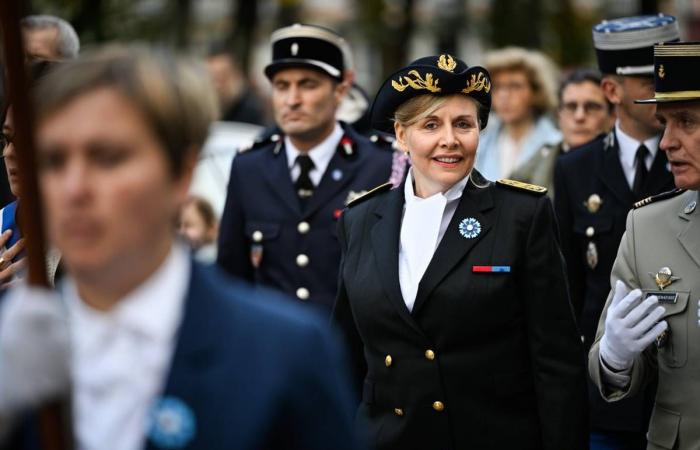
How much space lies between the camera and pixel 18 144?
2.52 meters

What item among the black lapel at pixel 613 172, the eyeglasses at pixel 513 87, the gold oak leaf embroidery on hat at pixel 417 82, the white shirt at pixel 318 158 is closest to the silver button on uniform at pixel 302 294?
the white shirt at pixel 318 158

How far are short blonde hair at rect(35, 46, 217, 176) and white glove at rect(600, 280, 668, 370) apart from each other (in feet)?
7.59

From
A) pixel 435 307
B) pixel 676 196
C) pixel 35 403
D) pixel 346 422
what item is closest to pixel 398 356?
pixel 435 307

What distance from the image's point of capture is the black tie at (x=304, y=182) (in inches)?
282

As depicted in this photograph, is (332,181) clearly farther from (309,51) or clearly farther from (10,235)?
(10,235)

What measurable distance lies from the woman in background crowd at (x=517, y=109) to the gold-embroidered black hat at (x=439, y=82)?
3985 millimetres

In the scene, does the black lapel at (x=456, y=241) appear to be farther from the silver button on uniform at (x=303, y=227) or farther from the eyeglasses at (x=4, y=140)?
the silver button on uniform at (x=303, y=227)

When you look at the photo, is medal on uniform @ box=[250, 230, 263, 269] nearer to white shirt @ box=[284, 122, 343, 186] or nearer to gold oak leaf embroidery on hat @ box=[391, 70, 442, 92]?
white shirt @ box=[284, 122, 343, 186]

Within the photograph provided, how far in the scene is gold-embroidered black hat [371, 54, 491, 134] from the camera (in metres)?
5.02

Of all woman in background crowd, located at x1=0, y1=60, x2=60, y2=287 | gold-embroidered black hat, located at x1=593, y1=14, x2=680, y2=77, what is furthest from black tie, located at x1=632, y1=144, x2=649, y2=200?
woman in background crowd, located at x1=0, y1=60, x2=60, y2=287

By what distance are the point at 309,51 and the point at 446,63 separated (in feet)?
7.78

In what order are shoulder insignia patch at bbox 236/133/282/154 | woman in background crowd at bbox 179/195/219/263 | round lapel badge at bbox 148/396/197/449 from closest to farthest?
round lapel badge at bbox 148/396/197/449 → shoulder insignia patch at bbox 236/133/282/154 → woman in background crowd at bbox 179/195/219/263

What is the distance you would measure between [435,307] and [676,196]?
1.03 metres

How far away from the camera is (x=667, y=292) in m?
4.76
